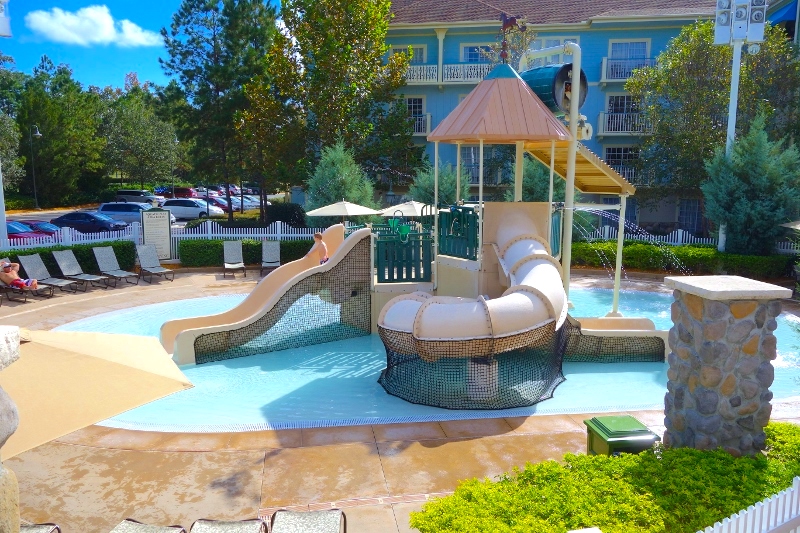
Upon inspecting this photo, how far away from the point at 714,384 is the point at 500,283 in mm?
5722

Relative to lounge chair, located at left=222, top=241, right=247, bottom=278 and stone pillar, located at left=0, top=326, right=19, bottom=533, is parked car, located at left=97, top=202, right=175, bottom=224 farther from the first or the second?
stone pillar, located at left=0, top=326, right=19, bottom=533

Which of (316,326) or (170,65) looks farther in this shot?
(170,65)

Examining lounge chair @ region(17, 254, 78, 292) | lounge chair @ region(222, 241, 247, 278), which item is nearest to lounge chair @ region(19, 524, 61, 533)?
lounge chair @ region(17, 254, 78, 292)

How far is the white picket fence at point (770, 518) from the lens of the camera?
3.61 m

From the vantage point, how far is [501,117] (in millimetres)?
10672

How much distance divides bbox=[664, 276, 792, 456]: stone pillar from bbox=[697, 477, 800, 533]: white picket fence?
1823 millimetres

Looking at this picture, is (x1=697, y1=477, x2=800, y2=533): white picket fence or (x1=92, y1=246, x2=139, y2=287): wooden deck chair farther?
(x1=92, y1=246, x2=139, y2=287): wooden deck chair

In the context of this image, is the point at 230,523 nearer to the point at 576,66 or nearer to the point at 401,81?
the point at 576,66

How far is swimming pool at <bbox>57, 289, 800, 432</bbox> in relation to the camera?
8680 mm

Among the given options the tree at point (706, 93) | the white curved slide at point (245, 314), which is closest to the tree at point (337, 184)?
the white curved slide at point (245, 314)

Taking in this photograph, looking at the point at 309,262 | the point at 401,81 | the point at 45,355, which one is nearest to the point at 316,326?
the point at 309,262

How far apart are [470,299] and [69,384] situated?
6.32 metres

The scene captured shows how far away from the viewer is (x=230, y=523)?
510 centimetres

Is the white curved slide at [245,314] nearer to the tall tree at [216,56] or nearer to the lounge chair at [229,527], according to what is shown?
the lounge chair at [229,527]
